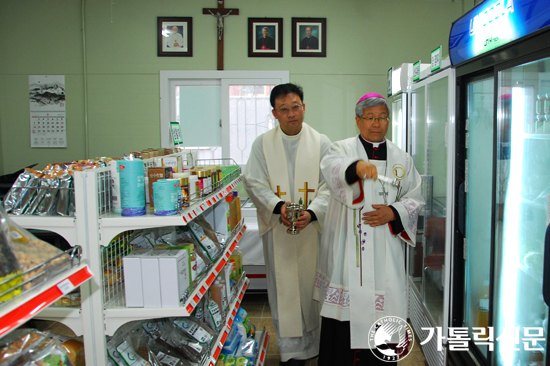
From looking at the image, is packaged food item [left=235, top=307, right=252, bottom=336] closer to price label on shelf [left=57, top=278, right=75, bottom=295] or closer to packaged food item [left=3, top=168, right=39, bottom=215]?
packaged food item [left=3, top=168, right=39, bottom=215]

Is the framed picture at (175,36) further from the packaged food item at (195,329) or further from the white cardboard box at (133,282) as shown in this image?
the white cardboard box at (133,282)

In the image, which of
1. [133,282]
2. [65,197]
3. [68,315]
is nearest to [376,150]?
[133,282]

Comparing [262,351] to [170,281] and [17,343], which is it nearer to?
[170,281]

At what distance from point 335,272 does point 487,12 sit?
167 cm

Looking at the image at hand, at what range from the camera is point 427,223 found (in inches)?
139

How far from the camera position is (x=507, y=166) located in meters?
2.30

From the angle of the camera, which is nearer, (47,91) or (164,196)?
(164,196)

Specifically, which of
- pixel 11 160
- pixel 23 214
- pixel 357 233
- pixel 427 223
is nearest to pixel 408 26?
pixel 427 223

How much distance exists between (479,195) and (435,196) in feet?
2.52

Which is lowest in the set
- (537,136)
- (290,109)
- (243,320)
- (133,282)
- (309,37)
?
(243,320)

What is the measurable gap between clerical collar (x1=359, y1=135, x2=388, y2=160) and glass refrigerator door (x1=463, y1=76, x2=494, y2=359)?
0.53 metres

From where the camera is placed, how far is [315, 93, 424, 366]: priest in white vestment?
2.56 meters

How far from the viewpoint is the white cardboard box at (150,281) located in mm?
1780

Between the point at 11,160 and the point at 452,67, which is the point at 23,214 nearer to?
the point at 452,67
